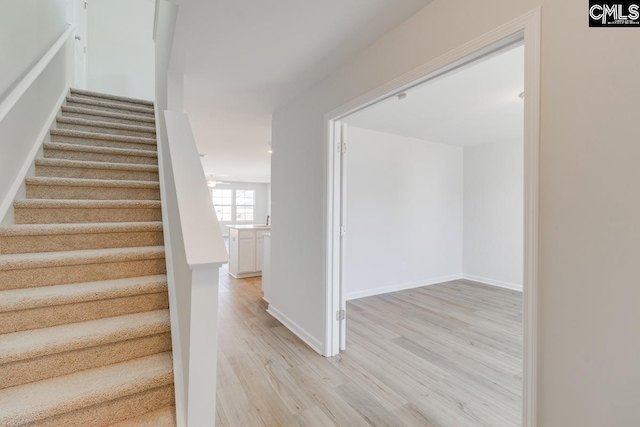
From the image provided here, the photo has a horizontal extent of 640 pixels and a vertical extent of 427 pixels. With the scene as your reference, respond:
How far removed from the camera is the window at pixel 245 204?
12.1 meters

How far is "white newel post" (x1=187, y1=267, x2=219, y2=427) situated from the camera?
39.0 inches

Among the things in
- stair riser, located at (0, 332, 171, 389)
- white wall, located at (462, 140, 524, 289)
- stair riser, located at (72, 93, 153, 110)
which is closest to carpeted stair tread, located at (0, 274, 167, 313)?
stair riser, located at (0, 332, 171, 389)

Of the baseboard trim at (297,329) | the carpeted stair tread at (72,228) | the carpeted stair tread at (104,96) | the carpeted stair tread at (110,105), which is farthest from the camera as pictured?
the carpeted stair tread at (104,96)

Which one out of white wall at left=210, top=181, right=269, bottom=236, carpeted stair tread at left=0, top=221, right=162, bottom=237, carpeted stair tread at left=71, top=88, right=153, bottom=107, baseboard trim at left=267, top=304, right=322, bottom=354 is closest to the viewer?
carpeted stair tread at left=0, top=221, right=162, bottom=237

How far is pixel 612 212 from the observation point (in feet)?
2.94

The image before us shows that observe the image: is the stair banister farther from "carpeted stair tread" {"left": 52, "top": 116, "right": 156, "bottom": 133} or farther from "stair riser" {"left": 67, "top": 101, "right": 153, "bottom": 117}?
"stair riser" {"left": 67, "top": 101, "right": 153, "bottom": 117}

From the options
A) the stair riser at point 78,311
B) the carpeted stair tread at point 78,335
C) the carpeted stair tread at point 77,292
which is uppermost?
the carpeted stair tread at point 77,292

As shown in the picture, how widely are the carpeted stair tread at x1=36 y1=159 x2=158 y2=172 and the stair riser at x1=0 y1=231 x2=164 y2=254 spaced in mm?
705

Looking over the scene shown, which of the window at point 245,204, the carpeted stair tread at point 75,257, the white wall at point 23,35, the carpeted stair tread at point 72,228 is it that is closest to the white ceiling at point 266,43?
the white wall at point 23,35

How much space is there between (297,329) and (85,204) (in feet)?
6.72

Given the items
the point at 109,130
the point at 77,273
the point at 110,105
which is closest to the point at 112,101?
the point at 110,105

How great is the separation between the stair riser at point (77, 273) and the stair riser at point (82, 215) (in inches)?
18.7

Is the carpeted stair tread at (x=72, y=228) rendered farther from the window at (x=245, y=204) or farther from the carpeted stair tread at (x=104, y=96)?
the window at (x=245, y=204)

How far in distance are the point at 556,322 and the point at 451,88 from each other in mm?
2203
